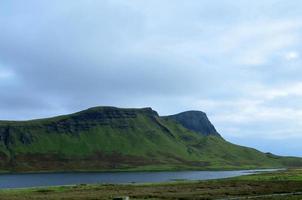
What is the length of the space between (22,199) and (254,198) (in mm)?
42313

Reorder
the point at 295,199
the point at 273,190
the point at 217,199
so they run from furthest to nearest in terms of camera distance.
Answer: the point at 273,190
the point at 217,199
the point at 295,199

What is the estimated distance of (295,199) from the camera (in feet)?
250

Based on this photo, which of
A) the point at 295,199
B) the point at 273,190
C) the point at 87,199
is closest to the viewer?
the point at 295,199

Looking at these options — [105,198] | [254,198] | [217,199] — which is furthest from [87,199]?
[254,198]

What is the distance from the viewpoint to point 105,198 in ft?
286

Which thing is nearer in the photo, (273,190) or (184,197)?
(184,197)

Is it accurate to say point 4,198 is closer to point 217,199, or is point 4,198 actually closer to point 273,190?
point 217,199

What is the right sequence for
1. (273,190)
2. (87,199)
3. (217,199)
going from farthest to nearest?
(273,190) < (87,199) < (217,199)

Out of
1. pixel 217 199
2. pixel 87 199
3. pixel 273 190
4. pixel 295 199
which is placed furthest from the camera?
pixel 273 190

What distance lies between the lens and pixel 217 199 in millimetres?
81375

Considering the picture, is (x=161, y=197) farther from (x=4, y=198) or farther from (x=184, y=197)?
(x=4, y=198)

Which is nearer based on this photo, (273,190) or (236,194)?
(236,194)

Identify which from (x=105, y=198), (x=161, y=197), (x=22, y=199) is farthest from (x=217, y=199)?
(x=22, y=199)

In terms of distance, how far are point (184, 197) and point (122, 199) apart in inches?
529
